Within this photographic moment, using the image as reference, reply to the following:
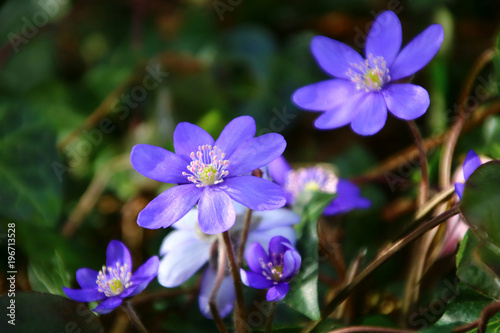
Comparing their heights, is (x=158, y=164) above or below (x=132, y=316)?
above

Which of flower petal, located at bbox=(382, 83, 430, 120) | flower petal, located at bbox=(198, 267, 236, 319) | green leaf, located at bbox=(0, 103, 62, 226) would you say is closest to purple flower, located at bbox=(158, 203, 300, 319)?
flower petal, located at bbox=(198, 267, 236, 319)

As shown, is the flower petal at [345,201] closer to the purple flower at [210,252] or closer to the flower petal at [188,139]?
the purple flower at [210,252]

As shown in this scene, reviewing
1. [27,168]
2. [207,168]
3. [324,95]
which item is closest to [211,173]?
[207,168]

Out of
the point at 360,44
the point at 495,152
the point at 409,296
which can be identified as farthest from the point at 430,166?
the point at 360,44

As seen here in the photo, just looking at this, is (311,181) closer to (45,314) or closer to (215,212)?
(215,212)

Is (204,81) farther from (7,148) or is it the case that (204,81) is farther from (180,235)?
(180,235)

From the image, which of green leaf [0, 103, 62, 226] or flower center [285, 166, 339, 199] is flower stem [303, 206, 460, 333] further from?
green leaf [0, 103, 62, 226]

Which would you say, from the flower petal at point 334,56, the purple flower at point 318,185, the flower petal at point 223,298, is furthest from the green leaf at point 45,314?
the flower petal at point 334,56
